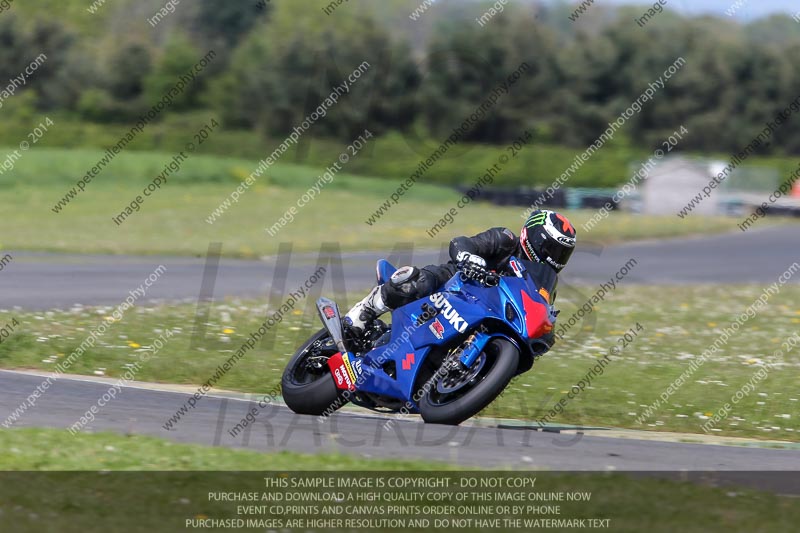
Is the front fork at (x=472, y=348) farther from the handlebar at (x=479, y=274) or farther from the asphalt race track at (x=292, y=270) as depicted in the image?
the asphalt race track at (x=292, y=270)

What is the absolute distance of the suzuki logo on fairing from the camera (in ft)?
29.1

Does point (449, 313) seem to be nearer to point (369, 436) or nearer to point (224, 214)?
point (369, 436)

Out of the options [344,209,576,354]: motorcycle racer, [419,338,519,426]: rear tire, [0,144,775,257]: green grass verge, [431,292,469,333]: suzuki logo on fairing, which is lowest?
[0,144,775,257]: green grass verge

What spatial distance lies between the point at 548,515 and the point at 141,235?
1046 inches

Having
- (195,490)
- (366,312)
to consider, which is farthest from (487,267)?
(195,490)

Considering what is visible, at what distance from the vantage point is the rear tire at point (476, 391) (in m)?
8.33

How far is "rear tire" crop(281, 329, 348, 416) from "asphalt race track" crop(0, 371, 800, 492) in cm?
11

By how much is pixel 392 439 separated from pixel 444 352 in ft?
2.84

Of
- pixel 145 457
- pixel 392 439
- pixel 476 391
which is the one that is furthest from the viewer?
pixel 392 439

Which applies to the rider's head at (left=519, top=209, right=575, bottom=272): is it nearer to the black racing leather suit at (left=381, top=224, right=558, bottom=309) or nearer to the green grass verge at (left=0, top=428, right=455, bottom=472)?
the black racing leather suit at (left=381, top=224, right=558, bottom=309)

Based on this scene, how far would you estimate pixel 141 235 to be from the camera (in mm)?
32000

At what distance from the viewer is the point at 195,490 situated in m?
6.90

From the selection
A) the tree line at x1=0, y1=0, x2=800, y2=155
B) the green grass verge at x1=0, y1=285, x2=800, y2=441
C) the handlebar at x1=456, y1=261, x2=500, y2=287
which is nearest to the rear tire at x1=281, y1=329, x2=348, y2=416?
the handlebar at x1=456, y1=261, x2=500, y2=287

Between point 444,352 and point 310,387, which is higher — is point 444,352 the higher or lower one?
the higher one
